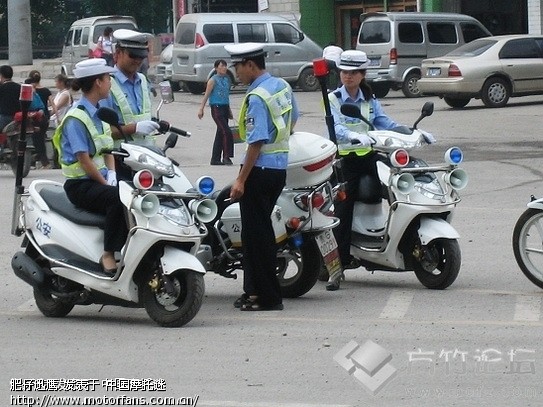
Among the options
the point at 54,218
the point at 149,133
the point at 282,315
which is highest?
the point at 149,133

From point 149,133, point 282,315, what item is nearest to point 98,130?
point 149,133

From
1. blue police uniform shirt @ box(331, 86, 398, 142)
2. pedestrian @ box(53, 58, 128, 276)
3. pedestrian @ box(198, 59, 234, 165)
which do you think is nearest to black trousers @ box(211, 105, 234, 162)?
pedestrian @ box(198, 59, 234, 165)

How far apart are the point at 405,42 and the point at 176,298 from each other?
974 inches

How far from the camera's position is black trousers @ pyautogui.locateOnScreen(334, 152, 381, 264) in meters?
10.1

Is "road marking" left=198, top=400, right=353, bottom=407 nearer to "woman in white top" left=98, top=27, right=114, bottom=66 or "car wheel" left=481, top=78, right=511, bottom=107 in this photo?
"car wheel" left=481, top=78, right=511, bottom=107

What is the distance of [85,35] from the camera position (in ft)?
132

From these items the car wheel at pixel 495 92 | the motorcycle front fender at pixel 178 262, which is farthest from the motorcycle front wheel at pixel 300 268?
the car wheel at pixel 495 92

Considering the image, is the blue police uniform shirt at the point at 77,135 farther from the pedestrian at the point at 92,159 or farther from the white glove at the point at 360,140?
the white glove at the point at 360,140

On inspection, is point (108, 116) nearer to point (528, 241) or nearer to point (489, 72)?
point (528, 241)

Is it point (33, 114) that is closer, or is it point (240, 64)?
point (240, 64)

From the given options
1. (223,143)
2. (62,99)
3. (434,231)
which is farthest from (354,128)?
(62,99)

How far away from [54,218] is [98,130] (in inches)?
25.8

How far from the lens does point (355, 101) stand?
10.2 meters

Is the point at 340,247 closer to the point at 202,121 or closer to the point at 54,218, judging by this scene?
the point at 54,218
